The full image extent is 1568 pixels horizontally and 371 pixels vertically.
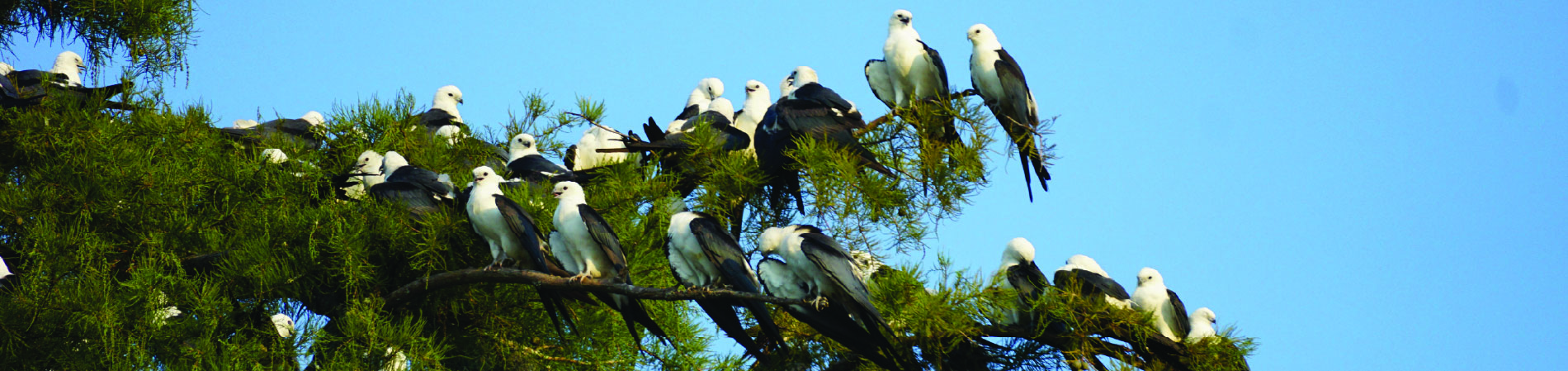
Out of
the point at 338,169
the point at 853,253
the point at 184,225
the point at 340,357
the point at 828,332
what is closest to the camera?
the point at 828,332

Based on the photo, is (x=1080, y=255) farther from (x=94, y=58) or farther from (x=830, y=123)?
(x=94, y=58)

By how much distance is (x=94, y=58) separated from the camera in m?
6.41

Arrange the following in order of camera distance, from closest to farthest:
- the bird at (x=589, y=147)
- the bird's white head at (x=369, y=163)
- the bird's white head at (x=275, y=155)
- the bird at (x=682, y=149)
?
1. the bird at (x=682, y=149)
2. the bird's white head at (x=275, y=155)
3. the bird's white head at (x=369, y=163)
4. the bird at (x=589, y=147)

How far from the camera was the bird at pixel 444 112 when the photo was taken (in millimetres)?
8125

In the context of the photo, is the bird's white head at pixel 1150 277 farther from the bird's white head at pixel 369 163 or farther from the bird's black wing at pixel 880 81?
the bird's white head at pixel 369 163

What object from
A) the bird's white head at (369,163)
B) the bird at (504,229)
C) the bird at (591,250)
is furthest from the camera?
the bird's white head at (369,163)

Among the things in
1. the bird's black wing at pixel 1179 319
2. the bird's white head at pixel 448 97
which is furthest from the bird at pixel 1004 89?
the bird's white head at pixel 448 97

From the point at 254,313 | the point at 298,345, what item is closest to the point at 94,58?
the point at 254,313

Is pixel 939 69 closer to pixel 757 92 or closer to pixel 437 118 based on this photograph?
pixel 757 92

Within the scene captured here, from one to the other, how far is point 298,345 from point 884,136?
2.47m

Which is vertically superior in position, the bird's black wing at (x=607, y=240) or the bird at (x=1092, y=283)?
the bird at (x=1092, y=283)

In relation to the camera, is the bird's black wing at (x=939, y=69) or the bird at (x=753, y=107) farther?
the bird at (x=753, y=107)

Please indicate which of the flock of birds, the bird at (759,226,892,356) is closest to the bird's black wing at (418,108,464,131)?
the flock of birds

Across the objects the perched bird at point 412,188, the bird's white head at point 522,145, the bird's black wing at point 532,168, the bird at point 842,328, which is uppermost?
the bird's white head at point 522,145
